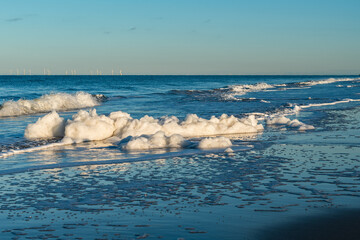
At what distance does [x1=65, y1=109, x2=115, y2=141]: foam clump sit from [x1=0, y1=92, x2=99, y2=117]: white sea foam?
12.1 meters

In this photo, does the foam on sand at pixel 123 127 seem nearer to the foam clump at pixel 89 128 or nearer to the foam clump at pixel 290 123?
the foam clump at pixel 89 128

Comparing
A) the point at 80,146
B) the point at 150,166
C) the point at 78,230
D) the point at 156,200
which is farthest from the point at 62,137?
the point at 78,230

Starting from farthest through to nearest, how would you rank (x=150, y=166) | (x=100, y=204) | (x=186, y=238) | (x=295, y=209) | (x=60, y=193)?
(x=150, y=166)
(x=60, y=193)
(x=100, y=204)
(x=295, y=209)
(x=186, y=238)

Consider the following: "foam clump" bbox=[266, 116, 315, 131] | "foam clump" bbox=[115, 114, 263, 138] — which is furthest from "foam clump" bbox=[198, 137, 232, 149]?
"foam clump" bbox=[266, 116, 315, 131]

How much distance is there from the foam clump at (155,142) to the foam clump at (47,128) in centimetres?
348

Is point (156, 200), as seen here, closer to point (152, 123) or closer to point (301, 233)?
point (301, 233)

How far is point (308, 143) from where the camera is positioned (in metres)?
11.1

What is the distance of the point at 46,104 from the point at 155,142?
19788 millimetres

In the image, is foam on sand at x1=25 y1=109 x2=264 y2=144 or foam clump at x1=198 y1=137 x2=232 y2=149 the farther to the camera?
foam on sand at x1=25 y1=109 x2=264 y2=144

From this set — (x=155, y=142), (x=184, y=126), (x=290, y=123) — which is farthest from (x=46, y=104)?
(x=155, y=142)

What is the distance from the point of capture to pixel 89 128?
12492 millimetres

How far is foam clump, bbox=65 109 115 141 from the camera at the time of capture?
40.7 feet

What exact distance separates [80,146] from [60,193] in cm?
502

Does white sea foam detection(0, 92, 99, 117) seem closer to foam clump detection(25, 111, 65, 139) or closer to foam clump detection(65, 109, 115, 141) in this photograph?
foam clump detection(25, 111, 65, 139)
